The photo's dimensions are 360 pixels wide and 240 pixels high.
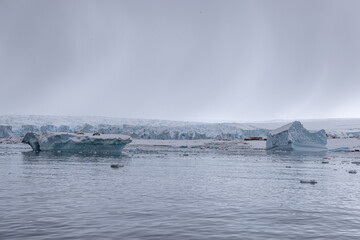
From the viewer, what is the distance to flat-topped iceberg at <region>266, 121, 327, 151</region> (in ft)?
164

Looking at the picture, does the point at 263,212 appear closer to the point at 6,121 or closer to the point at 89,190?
the point at 89,190

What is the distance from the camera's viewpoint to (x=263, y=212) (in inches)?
429

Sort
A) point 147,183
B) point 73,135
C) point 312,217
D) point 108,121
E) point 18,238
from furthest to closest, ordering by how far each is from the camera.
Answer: point 108,121 < point 73,135 < point 147,183 < point 312,217 < point 18,238

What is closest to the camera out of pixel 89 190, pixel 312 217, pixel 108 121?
pixel 312 217

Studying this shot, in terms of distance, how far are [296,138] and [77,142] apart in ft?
88.9

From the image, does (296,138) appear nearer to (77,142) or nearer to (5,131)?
(77,142)

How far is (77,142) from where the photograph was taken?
43.8 meters

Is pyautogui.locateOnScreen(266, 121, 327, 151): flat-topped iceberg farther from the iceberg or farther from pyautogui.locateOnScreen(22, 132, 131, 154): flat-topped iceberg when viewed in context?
the iceberg

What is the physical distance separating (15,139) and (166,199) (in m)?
80.2

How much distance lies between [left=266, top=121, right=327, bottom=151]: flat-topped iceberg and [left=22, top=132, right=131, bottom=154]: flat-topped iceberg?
64.7 ft

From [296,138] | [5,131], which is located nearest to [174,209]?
[296,138]

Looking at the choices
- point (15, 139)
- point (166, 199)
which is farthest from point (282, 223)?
point (15, 139)

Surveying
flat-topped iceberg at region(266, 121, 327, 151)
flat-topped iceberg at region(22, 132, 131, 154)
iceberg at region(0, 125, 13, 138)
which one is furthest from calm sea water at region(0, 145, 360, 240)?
iceberg at region(0, 125, 13, 138)

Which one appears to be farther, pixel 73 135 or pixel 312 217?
pixel 73 135
